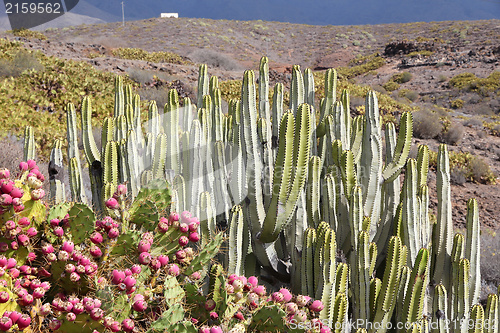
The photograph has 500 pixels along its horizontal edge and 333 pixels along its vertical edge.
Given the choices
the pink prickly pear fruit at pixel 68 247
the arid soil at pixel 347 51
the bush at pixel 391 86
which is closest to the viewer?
the pink prickly pear fruit at pixel 68 247

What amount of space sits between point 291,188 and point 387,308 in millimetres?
1038

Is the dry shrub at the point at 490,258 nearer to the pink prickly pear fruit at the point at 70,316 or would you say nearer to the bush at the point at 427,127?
the pink prickly pear fruit at the point at 70,316

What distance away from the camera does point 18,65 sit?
38.7 ft

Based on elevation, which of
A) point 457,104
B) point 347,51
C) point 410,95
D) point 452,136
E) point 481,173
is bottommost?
point 481,173

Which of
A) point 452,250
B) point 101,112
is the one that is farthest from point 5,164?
point 452,250

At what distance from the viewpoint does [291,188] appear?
9.07ft

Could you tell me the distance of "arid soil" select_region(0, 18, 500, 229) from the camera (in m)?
13.3

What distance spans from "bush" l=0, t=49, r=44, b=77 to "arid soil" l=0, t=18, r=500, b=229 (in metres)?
4.10

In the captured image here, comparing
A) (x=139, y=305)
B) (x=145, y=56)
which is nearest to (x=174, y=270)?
(x=139, y=305)

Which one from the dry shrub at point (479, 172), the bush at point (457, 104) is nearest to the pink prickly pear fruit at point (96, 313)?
the dry shrub at point (479, 172)

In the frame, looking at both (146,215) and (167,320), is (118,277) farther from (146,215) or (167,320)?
(146,215)

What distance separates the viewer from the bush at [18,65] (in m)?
11.3

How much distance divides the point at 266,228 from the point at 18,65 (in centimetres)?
1177

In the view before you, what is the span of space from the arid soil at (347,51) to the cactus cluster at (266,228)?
15.5 ft
